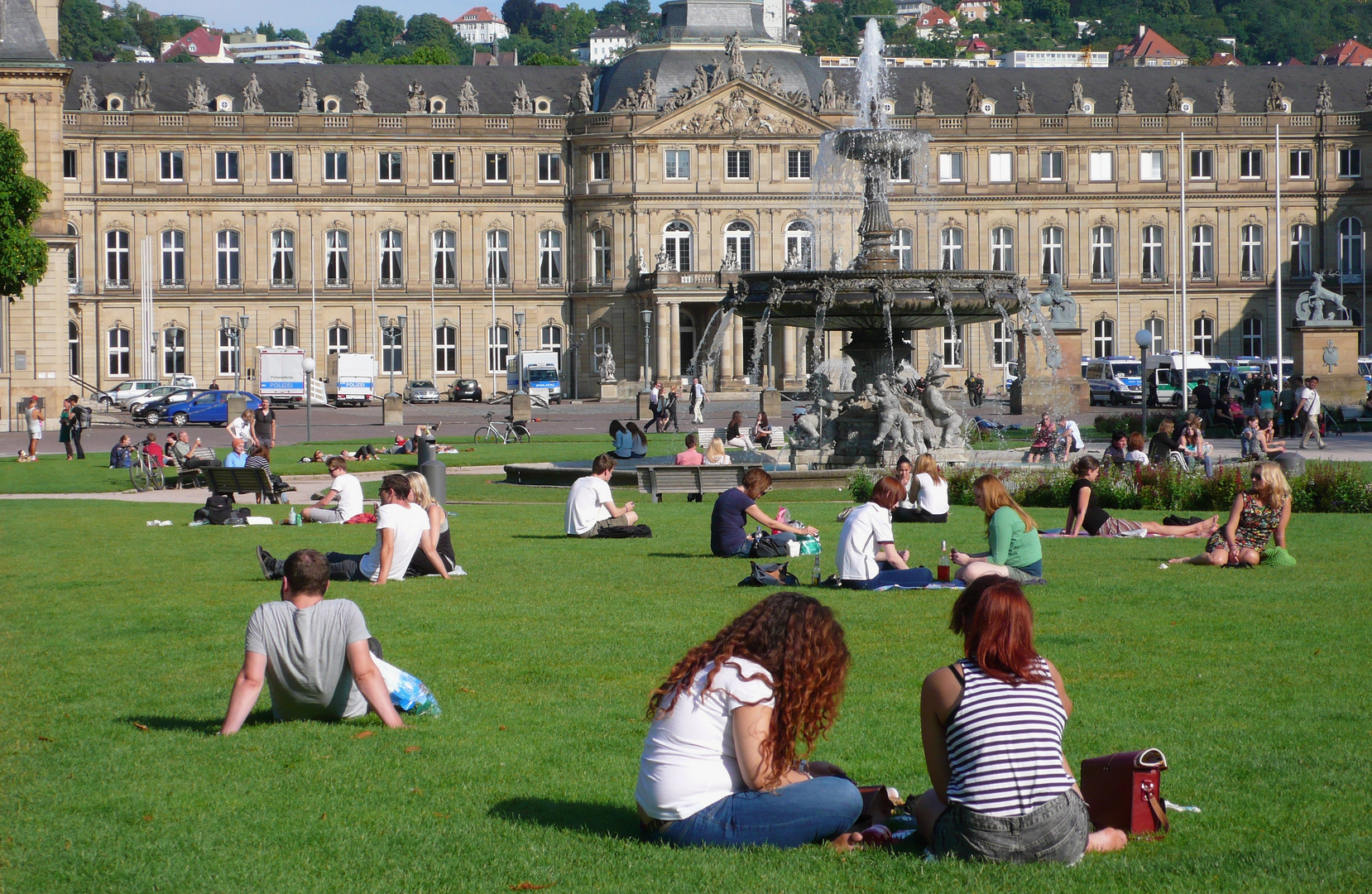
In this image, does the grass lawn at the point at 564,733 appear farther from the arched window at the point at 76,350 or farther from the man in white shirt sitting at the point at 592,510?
the arched window at the point at 76,350

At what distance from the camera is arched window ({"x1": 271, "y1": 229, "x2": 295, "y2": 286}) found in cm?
9256

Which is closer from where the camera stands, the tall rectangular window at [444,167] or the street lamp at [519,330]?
the tall rectangular window at [444,167]

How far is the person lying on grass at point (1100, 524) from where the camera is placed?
20.8m

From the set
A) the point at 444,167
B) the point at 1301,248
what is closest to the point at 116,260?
the point at 444,167

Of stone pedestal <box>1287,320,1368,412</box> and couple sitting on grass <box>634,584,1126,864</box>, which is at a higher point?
stone pedestal <box>1287,320,1368,412</box>

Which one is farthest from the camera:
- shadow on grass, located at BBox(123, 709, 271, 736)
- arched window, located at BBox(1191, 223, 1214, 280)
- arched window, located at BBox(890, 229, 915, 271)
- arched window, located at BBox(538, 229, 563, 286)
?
arched window, located at BBox(1191, 223, 1214, 280)

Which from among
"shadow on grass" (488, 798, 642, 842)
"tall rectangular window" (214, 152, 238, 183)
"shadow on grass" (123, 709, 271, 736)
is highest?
"tall rectangular window" (214, 152, 238, 183)

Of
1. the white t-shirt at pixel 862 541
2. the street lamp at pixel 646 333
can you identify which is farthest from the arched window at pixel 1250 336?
the white t-shirt at pixel 862 541

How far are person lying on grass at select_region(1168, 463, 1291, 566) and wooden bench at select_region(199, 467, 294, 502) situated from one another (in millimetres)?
15634

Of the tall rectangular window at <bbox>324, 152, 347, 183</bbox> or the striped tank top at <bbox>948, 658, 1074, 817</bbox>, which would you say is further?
the tall rectangular window at <bbox>324, 152, 347, 183</bbox>

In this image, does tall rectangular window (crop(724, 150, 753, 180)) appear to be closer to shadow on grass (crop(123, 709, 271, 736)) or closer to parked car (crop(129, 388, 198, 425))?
parked car (crop(129, 388, 198, 425))

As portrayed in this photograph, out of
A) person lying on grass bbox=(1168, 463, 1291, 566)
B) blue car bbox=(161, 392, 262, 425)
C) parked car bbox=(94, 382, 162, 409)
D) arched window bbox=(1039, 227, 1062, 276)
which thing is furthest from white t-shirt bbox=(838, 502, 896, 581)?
arched window bbox=(1039, 227, 1062, 276)

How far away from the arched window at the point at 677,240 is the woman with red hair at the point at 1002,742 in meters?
86.4

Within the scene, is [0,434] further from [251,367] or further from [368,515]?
[368,515]
